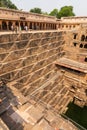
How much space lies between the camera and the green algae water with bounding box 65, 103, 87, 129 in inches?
641

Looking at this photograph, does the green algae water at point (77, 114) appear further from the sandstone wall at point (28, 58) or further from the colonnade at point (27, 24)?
the colonnade at point (27, 24)

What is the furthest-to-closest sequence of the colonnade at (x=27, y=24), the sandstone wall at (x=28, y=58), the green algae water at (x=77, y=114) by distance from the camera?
1. the colonnade at (x=27, y=24)
2. the green algae water at (x=77, y=114)
3. the sandstone wall at (x=28, y=58)

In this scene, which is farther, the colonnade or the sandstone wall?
the colonnade

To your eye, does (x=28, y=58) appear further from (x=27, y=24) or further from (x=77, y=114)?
(x=77, y=114)

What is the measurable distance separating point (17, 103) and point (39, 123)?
7.85ft

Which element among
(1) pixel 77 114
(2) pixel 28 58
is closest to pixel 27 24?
(2) pixel 28 58

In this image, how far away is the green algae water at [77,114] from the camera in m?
16.3

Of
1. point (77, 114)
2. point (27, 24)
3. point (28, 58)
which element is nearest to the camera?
point (28, 58)

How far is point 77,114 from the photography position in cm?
1753

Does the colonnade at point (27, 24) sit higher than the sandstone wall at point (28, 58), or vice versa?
the colonnade at point (27, 24)

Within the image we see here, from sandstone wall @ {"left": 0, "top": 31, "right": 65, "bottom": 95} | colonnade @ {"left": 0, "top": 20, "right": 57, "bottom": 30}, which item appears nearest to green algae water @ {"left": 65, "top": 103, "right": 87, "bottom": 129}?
sandstone wall @ {"left": 0, "top": 31, "right": 65, "bottom": 95}

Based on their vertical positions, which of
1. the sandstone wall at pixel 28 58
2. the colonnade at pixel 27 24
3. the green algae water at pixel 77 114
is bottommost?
the green algae water at pixel 77 114

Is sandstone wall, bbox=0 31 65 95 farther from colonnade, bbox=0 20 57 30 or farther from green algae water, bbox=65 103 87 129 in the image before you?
colonnade, bbox=0 20 57 30

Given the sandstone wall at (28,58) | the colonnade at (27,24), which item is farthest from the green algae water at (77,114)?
the colonnade at (27,24)
